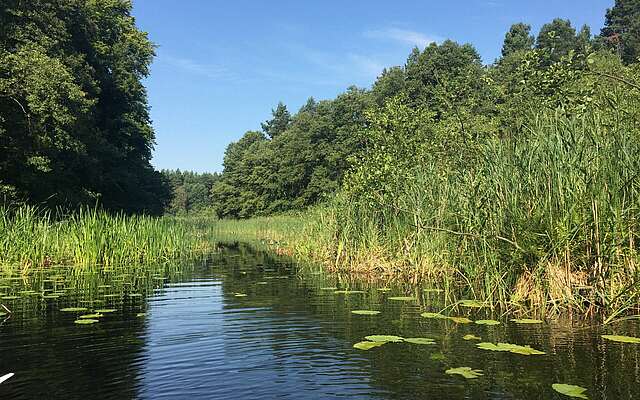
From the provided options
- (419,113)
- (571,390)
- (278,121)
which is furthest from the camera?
(278,121)

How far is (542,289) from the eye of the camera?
7.38 metres

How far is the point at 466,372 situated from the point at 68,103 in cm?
2376

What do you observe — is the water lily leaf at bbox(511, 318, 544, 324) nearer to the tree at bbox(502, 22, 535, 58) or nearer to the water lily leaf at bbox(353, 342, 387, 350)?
the water lily leaf at bbox(353, 342, 387, 350)

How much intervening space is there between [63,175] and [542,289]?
2908 cm

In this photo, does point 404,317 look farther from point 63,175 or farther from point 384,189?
point 63,175

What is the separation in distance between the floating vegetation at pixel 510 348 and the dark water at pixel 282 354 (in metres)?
0.11

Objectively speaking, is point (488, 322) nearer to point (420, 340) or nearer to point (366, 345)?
point (420, 340)

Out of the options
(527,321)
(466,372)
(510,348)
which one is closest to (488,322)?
(527,321)

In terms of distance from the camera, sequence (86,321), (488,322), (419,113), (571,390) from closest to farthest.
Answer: (571,390), (488,322), (86,321), (419,113)

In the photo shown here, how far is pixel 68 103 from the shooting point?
76.5ft

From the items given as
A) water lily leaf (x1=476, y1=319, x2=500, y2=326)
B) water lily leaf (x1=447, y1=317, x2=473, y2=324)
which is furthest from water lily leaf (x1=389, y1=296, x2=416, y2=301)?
water lily leaf (x1=476, y1=319, x2=500, y2=326)

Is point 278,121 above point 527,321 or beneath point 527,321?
above

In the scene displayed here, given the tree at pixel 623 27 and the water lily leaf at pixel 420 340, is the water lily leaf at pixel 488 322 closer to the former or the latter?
the water lily leaf at pixel 420 340

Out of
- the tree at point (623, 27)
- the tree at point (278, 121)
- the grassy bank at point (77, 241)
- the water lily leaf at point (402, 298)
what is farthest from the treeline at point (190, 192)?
the water lily leaf at point (402, 298)
